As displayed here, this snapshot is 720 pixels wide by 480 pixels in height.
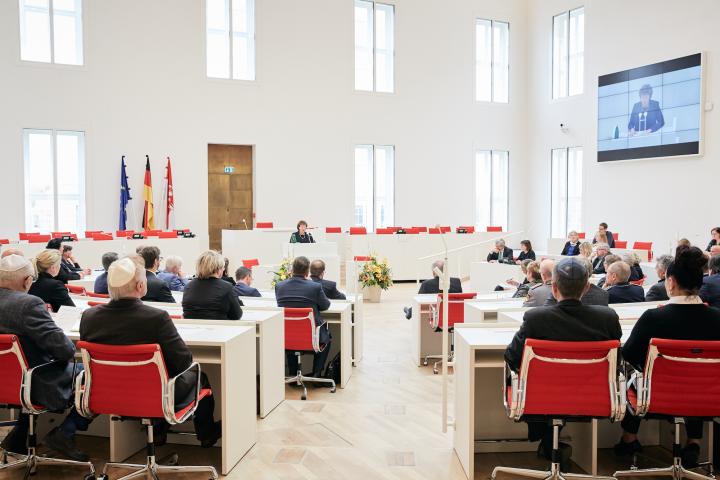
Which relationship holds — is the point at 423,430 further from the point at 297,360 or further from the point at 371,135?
the point at 371,135

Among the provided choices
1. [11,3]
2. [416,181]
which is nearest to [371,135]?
[416,181]

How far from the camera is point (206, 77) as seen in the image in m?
15.1

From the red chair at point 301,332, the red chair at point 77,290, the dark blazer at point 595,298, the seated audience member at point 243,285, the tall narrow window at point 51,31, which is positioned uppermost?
the tall narrow window at point 51,31

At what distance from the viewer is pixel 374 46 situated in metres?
16.9

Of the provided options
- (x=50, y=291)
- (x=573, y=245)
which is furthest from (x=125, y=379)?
(x=573, y=245)

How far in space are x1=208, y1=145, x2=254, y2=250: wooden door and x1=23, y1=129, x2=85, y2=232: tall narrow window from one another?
111 inches

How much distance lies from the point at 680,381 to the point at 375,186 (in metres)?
14.1

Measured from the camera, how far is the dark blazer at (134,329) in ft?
11.2

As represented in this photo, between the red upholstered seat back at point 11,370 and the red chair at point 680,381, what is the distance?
325 centimetres

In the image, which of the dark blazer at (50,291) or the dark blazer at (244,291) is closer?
the dark blazer at (50,291)

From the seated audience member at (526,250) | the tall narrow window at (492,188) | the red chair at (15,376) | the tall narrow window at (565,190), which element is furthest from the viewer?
the tall narrow window at (492,188)

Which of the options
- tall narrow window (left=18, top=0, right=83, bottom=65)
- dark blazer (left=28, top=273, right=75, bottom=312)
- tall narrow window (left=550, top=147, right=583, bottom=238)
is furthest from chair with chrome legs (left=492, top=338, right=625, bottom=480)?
tall narrow window (left=550, top=147, right=583, bottom=238)

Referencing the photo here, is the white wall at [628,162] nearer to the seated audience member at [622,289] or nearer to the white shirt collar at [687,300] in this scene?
the seated audience member at [622,289]

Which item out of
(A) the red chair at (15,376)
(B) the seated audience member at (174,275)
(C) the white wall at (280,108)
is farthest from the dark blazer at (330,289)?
(C) the white wall at (280,108)
